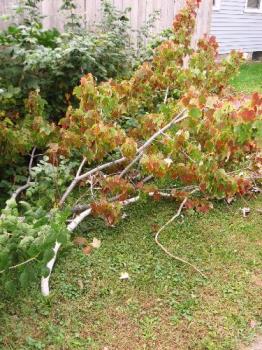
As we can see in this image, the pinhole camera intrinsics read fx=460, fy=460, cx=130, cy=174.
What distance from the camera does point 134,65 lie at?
16.8ft

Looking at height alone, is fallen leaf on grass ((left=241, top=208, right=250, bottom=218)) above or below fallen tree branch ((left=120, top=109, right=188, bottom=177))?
below

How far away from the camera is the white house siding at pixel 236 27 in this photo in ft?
44.5

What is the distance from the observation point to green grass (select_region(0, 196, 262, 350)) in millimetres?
2666

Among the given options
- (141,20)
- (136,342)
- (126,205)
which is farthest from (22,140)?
(141,20)

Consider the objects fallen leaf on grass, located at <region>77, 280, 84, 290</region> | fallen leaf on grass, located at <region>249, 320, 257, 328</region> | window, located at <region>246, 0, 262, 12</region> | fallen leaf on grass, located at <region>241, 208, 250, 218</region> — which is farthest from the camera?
window, located at <region>246, 0, 262, 12</region>

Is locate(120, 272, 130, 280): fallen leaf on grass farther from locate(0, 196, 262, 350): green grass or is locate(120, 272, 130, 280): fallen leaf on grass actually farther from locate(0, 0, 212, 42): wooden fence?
locate(0, 0, 212, 42): wooden fence

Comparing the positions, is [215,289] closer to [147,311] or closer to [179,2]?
[147,311]

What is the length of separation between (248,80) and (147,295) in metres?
8.36

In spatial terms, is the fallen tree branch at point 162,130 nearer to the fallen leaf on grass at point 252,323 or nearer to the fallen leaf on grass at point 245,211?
the fallen leaf on grass at point 245,211

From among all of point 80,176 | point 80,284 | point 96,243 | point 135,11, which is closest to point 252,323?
point 80,284

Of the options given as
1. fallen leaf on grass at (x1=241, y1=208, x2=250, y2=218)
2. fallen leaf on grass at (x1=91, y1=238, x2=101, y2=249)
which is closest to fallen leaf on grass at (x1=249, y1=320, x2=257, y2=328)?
fallen leaf on grass at (x1=91, y1=238, x2=101, y2=249)

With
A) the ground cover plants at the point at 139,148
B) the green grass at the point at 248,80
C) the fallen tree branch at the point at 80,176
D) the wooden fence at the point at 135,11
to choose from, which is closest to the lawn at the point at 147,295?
the ground cover plants at the point at 139,148

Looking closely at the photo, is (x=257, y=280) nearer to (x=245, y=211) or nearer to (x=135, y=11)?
(x=245, y=211)

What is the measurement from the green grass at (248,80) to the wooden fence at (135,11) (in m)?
2.73
